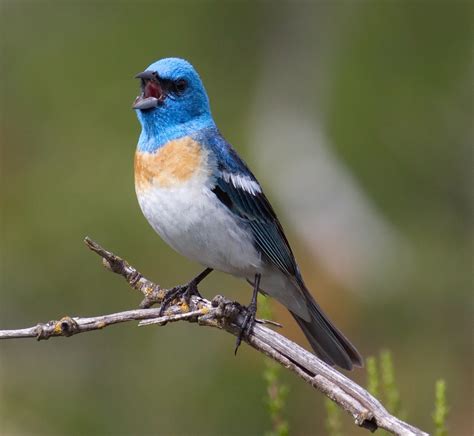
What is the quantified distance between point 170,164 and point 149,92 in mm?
452

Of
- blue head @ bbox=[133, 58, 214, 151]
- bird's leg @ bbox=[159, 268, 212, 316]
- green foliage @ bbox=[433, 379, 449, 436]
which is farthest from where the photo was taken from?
blue head @ bbox=[133, 58, 214, 151]

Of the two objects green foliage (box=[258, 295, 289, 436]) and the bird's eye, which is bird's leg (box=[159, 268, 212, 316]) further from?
the bird's eye

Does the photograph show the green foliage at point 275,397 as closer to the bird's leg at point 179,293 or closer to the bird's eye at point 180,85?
the bird's leg at point 179,293

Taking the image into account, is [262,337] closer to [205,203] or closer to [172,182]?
[205,203]

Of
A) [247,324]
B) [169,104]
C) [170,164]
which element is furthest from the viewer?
[169,104]

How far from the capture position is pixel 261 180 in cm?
804

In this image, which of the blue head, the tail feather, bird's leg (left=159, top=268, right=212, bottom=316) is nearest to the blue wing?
the blue head

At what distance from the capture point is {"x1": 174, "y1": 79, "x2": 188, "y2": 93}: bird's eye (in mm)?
4438

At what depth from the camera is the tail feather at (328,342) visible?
4336 millimetres

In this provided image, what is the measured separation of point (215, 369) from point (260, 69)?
152 inches

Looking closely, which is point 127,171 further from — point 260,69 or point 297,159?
point 260,69

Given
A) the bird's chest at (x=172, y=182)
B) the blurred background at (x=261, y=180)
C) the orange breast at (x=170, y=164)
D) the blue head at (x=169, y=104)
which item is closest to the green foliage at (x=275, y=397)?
the bird's chest at (x=172, y=182)

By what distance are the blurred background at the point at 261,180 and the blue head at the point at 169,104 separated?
79.4 inches

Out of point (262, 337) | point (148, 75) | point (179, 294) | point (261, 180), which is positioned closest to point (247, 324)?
point (262, 337)
